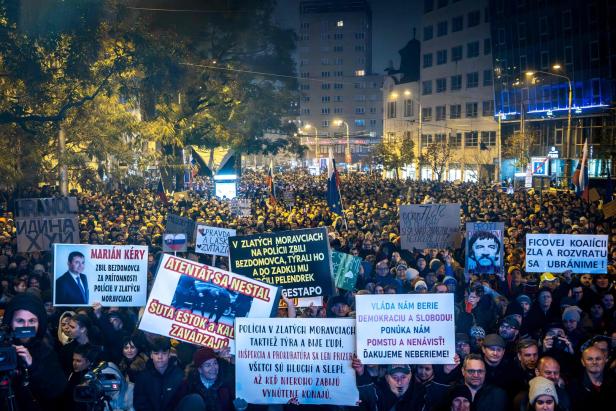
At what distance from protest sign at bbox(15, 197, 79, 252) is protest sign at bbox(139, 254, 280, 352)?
616 centimetres

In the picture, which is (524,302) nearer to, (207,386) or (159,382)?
(207,386)

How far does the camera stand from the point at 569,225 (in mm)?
18219

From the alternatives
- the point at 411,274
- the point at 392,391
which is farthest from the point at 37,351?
the point at 411,274

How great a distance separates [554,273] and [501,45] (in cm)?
5403

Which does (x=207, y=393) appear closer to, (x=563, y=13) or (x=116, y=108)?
(x=116, y=108)

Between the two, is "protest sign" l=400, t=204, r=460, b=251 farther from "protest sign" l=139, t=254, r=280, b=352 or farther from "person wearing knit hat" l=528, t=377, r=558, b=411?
"person wearing knit hat" l=528, t=377, r=558, b=411

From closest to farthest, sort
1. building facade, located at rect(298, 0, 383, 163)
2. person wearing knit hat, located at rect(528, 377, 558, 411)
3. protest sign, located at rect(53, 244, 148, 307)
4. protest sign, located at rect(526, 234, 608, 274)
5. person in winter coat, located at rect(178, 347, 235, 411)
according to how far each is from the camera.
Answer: person wearing knit hat, located at rect(528, 377, 558, 411)
person in winter coat, located at rect(178, 347, 235, 411)
protest sign, located at rect(53, 244, 148, 307)
protest sign, located at rect(526, 234, 608, 274)
building facade, located at rect(298, 0, 383, 163)

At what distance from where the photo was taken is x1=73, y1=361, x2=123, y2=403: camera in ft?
17.1

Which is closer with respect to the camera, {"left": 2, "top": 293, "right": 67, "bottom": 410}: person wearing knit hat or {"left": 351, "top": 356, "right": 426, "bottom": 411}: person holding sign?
{"left": 2, "top": 293, "right": 67, "bottom": 410}: person wearing knit hat

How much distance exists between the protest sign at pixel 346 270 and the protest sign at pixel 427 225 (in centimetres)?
376

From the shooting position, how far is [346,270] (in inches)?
436

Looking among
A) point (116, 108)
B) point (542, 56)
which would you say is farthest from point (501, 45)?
point (116, 108)

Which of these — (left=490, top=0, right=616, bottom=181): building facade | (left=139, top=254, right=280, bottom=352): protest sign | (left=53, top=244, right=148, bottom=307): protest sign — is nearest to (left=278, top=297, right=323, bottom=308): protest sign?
(left=53, top=244, right=148, bottom=307): protest sign

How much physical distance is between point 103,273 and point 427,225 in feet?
26.1
